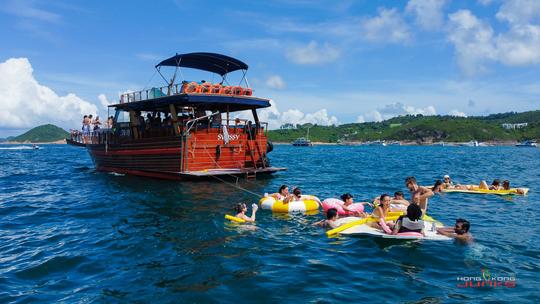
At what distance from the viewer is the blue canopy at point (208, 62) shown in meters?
25.4

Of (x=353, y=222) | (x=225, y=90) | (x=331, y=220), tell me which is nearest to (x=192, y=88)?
(x=225, y=90)

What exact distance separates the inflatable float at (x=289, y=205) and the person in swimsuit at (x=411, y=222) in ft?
15.4

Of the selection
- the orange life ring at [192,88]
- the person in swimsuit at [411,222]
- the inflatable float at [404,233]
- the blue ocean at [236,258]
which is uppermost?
the orange life ring at [192,88]

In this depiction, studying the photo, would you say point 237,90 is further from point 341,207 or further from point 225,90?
point 341,207

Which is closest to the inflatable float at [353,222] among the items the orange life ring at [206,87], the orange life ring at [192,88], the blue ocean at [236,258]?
the blue ocean at [236,258]

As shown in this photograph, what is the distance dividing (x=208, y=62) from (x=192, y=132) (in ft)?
20.8

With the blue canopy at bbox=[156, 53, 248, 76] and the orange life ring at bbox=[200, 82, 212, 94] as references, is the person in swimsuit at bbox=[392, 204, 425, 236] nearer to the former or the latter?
the orange life ring at bbox=[200, 82, 212, 94]

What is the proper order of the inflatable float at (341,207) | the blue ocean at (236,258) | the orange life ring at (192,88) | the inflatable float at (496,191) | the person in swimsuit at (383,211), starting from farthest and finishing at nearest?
the orange life ring at (192,88) < the inflatable float at (496,191) < the inflatable float at (341,207) < the person in swimsuit at (383,211) < the blue ocean at (236,258)

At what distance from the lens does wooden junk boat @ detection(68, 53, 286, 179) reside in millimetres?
23422

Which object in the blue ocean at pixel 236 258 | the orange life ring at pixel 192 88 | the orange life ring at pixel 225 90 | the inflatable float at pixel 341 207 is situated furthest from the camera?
the orange life ring at pixel 225 90

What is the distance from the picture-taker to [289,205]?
1498 cm

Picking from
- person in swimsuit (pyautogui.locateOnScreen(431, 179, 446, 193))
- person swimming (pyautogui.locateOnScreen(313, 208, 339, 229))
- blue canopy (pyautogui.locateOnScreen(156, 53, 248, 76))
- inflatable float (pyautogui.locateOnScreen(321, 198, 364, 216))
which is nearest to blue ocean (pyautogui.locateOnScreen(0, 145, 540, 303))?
person swimming (pyautogui.locateOnScreen(313, 208, 339, 229))

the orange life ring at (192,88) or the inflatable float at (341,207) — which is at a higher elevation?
the orange life ring at (192,88)

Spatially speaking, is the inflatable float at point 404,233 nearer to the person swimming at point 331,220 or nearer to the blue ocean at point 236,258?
the blue ocean at point 236,258
